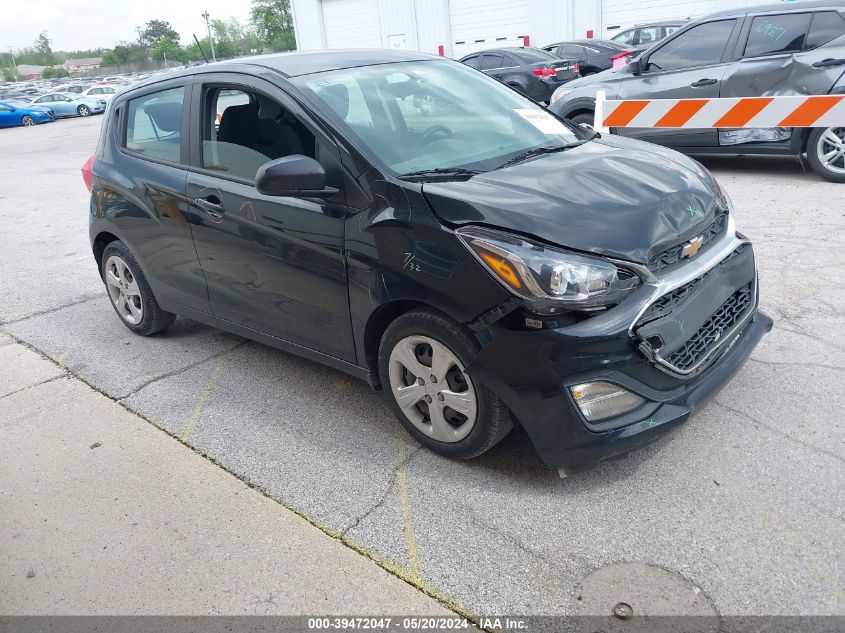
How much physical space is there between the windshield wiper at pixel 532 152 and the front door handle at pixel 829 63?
511 centimetres

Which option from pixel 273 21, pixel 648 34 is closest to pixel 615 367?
pixel 648 34

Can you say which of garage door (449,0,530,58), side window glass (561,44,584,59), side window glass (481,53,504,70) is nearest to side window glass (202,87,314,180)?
side window glass (481,53,504,70)

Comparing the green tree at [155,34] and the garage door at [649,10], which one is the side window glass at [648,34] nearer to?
the garage door at [649,10]

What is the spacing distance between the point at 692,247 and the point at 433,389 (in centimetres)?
129

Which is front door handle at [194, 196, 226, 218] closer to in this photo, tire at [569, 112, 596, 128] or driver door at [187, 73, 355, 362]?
driver door at [187, 73, 355, 362]

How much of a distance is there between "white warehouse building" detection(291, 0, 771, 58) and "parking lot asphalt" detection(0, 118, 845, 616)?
74.2ft

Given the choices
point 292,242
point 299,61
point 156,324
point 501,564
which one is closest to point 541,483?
point 501,564

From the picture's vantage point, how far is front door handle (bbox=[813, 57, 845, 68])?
24.2 ft

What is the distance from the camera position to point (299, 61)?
160 inches

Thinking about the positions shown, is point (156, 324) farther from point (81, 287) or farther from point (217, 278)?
point (81, 287)

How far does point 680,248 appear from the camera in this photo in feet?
10.2

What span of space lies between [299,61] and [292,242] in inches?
43.7

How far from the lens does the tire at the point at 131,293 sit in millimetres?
5047

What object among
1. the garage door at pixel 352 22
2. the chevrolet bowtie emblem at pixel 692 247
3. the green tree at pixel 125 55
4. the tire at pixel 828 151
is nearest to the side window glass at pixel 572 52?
the tire at pixel 828 151
